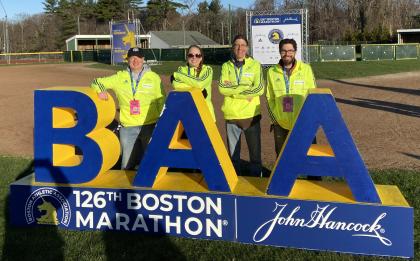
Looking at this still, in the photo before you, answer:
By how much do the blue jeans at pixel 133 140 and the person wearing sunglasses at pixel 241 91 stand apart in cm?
96

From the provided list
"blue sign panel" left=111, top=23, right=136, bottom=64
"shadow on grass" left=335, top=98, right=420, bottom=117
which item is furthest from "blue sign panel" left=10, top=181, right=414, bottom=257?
"blue sign panel" left=111, top=23, right=136, bottom=64

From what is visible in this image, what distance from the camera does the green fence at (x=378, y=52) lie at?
3603 cm

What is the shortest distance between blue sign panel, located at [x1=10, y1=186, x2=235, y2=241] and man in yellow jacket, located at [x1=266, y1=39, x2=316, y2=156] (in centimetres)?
123

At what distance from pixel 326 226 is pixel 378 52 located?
3539 centimetres

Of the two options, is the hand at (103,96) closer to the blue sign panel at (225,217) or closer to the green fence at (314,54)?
the blue sign panel at (225,217)

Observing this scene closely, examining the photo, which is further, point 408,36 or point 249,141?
point 408,36

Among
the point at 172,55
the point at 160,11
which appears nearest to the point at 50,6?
the point at 160,11

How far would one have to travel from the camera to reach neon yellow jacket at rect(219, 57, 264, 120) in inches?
203

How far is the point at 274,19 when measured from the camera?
2298 cm

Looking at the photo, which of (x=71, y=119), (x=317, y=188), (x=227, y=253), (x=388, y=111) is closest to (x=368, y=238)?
(x=317, y=188)

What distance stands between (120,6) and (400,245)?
95.5m

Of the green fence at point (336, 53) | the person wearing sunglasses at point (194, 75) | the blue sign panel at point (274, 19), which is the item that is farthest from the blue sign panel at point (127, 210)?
the green fence at point (336, 53)

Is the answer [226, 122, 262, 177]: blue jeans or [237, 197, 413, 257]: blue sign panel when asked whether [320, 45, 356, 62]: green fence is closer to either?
[226, 122, 262, 177]: blue jeans

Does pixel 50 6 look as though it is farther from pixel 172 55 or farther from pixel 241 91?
pixel 241 91
